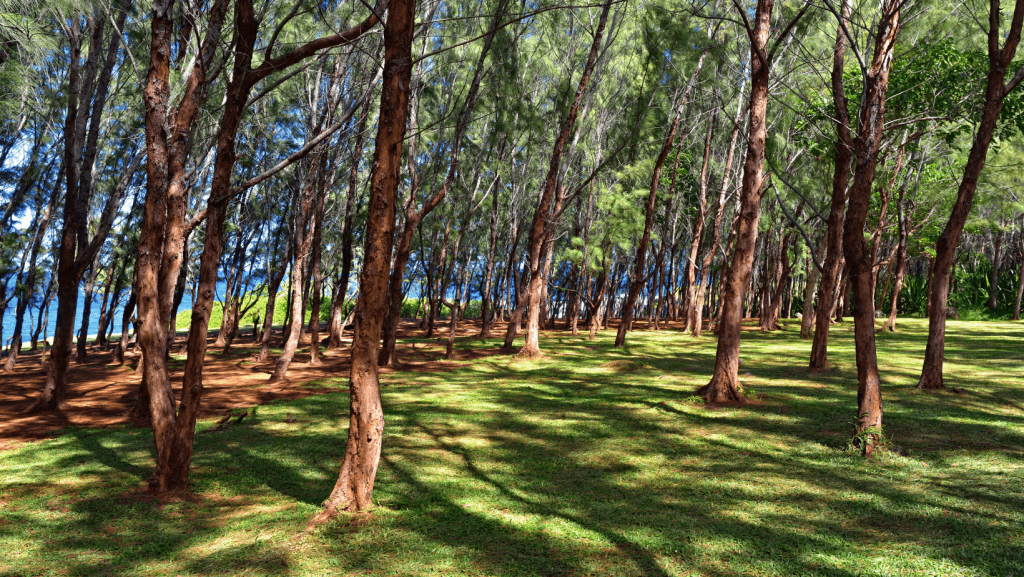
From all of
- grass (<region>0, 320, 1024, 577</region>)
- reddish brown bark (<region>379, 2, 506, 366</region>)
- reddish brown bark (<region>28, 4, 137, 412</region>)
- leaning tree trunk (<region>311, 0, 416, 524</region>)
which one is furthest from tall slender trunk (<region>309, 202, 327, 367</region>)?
leaning tree trunk (<region>311, 0, 416, 524</region>)

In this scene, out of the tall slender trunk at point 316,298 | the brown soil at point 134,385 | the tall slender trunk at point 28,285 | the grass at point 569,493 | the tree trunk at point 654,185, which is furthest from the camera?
the tall slender trunk at point 28,285

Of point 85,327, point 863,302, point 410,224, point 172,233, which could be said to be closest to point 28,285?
point 85,327

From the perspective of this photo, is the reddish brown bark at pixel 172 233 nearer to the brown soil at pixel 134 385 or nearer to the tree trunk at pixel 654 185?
the brown soil at pixel 134 385

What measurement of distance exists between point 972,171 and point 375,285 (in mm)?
8885

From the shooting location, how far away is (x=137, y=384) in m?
13.3

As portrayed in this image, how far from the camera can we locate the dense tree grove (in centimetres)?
593

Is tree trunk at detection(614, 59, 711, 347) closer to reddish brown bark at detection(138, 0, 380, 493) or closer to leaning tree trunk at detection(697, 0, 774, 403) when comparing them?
leaning tree trunk at detection(697, 0, 774, 403)

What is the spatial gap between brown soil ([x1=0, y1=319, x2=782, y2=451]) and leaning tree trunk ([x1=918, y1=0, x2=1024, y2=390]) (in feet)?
33.8

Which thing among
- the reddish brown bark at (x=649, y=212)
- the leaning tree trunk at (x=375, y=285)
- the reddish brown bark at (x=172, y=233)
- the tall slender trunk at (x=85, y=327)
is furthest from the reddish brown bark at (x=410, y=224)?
the tall slender trunk at (x=85, y=327)

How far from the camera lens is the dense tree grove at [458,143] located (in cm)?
593

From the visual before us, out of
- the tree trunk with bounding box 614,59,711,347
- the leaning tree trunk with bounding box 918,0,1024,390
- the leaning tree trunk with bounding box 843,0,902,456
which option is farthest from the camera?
the tree trunk with bounding box 614,59,711,347

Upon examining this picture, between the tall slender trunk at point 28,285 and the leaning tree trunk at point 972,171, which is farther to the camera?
the tall slender trunk at point 28,285

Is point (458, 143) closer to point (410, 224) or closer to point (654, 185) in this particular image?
point (410, 224)

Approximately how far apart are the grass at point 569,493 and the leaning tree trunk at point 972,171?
70 cm
